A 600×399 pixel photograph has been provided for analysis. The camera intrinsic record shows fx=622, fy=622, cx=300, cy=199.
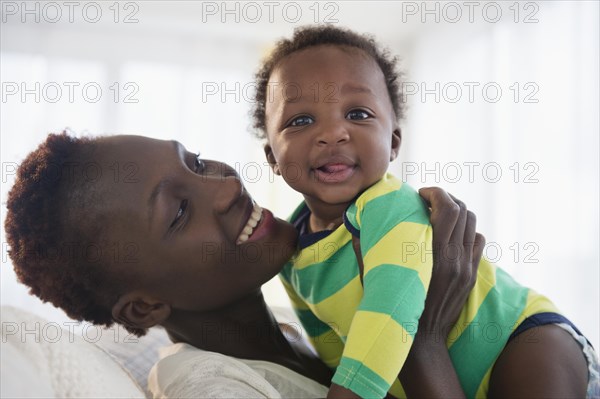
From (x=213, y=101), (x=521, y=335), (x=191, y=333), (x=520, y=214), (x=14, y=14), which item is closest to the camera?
(x=521, y=335)

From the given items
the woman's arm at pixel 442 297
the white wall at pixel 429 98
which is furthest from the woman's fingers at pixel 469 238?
the white wall at pixel 429 98

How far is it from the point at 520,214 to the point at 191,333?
2.83m

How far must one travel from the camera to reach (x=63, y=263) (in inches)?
43.1

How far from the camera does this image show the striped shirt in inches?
37.9

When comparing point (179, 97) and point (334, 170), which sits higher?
point (179, 97)

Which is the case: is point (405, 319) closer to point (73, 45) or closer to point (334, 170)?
point (334, 170)

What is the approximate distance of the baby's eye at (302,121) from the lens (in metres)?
1.27

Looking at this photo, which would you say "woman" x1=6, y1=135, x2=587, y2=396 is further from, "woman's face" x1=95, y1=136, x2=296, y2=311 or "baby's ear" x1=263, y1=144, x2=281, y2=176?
"baby's ear" x1=263, y1=144, x2=281, y2=176

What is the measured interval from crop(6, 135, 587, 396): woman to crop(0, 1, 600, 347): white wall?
2201 mm

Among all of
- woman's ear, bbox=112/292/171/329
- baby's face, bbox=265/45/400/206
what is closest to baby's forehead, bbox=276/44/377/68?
baby's face, bbox=265/45/400/206

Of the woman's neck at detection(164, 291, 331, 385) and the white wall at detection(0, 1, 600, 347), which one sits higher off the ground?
the white wall at detection(0, 1, 600, 347)

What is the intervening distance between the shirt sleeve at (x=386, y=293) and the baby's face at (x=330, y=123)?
0.12 metres

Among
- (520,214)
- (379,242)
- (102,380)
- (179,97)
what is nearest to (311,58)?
(379,242)

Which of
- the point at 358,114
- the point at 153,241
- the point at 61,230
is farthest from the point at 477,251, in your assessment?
the point at 61,230
